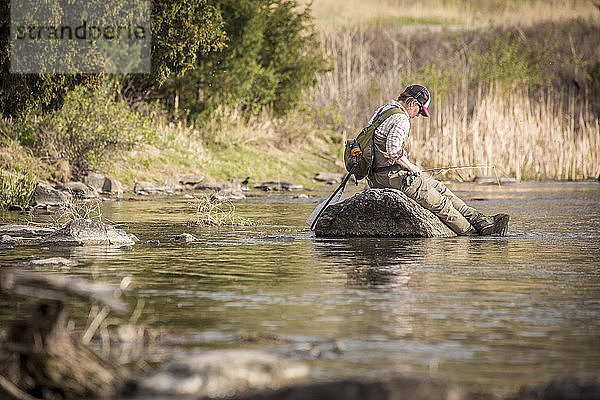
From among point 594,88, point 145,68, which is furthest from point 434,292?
point 594,88

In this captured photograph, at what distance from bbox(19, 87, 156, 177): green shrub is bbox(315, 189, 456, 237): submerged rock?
11.9 meters

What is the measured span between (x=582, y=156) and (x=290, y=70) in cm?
1014

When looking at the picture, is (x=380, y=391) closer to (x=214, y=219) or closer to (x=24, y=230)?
(x=24, y=230)

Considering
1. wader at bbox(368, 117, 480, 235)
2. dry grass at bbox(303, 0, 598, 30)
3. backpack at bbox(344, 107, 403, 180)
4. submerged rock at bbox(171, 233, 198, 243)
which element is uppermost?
dry grass at bbox(303, 0, 598, 30)

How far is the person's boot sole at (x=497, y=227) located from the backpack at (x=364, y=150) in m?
1.80

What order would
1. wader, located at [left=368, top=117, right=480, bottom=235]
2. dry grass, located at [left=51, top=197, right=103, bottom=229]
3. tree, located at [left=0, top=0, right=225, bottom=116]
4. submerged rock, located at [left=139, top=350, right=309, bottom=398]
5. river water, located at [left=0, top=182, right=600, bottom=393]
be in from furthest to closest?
1. tree, located at [left=0, top=0, right=225, bottom=116]
2. dry grass, located at [left=51, top=197, right=103, bottom=229]
3. wader, located at [left=368, top=117, right=480, bottom=235]
4. river water, located at [left=0, top=182, right=600, bottom=393]
5. submerged rock, located at [left=139, top=350, right=309, bottom=398]

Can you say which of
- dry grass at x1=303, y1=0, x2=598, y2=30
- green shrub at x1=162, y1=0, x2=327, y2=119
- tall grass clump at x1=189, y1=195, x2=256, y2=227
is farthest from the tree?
dry grass at x1=303, y1=0, x2=598, y2=30

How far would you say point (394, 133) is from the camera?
13.4 meters

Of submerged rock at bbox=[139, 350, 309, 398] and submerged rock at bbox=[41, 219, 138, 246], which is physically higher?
submerged rock at bbox=[41, 219, 138, 246]

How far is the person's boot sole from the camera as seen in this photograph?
1364cm

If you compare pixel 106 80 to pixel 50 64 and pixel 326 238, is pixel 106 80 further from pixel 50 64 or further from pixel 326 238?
pixel 326 238

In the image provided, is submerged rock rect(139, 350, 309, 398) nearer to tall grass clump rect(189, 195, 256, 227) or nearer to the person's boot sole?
the person's boot sole

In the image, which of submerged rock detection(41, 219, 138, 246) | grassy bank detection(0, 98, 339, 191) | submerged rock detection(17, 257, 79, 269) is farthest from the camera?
grassy bank detection(0, 98, 339, 191)

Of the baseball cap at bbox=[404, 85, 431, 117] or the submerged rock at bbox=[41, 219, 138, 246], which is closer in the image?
the submerged rock at bbox=[41, 219, 138, 246]
